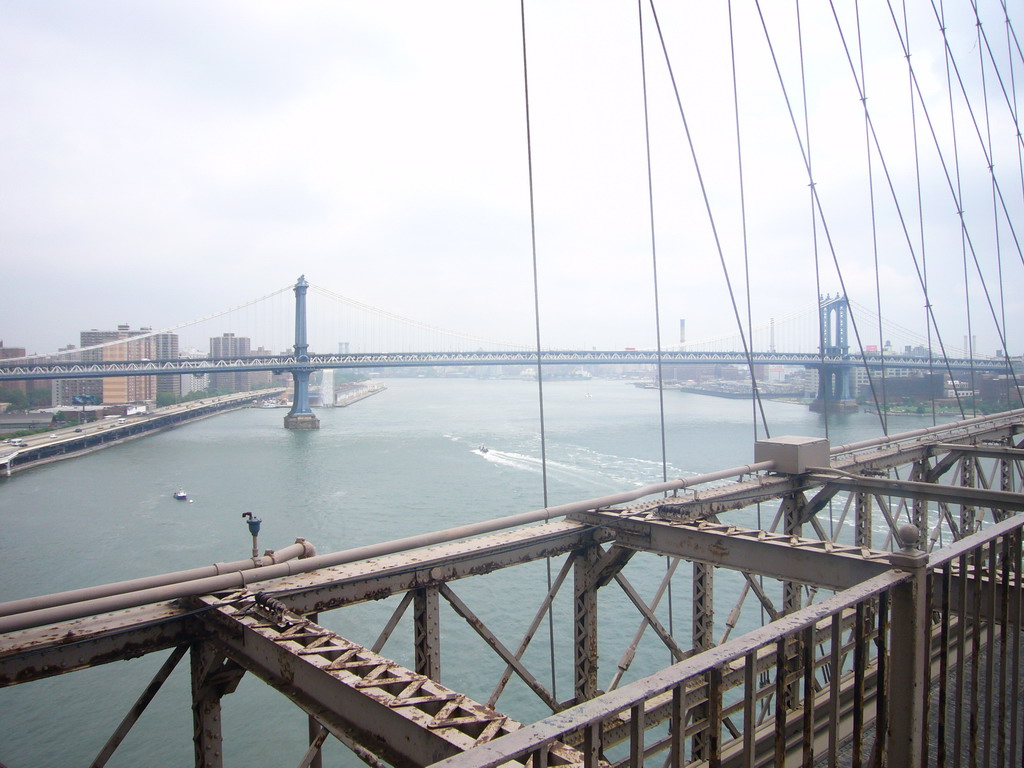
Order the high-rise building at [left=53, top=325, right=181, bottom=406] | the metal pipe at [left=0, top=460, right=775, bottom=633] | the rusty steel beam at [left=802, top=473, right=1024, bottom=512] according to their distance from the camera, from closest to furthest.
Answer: the metal pipe at [left=0, top=460, right=775, bottom=633]
the rusty steel beam at [left=802, top=473, right=1024, bottom=512]
the high-rise building at [left=53, top=325, right=181, bottom=406]

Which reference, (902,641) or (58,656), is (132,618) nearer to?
(58,656)

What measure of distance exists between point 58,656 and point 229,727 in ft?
26.0

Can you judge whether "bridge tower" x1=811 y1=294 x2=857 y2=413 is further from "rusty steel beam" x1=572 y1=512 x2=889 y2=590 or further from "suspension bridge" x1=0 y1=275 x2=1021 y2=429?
"rusty steel beam" x1=572 y1=512 x2=889 y2=590

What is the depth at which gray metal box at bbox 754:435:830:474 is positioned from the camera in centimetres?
480

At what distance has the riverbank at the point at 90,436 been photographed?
25.2 metres

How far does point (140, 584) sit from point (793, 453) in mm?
3964

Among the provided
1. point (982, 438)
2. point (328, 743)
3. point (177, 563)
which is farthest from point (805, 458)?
point (177, 563)

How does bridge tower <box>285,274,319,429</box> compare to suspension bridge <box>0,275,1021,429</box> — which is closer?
suspension bridge <box>0,275,1021,429</box>

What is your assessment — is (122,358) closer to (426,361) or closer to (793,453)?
(426,361)

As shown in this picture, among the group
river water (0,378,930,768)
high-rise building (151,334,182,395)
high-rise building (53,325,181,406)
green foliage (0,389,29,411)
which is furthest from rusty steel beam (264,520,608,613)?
high-rise building (151,334,182,395)

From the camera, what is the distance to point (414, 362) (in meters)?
36.1

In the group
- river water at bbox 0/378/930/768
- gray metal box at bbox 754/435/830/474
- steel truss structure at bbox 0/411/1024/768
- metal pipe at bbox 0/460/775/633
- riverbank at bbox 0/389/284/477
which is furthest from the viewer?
riverbank at bbox 0/389/284/477

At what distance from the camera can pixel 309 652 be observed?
2.08m

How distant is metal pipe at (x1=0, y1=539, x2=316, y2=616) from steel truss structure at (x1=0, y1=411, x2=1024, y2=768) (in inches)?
1.0
